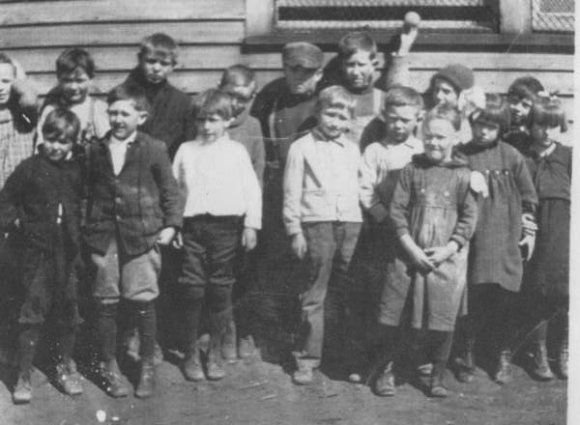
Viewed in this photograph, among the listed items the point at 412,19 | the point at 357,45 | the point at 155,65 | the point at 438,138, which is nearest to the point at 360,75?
the point at 357,45

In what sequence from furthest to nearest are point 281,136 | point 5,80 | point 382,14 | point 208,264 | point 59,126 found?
1. point 382,14
2. point 281,136
3. point 5,80
4. point 208,264
5. point 59,126

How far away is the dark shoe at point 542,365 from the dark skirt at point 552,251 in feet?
0.87

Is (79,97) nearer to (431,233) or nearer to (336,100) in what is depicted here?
(336,100)

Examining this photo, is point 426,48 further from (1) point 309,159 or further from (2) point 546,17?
(1) point 309,159

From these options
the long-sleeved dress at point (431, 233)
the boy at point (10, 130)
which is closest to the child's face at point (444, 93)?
the long-sleeved dress at point (431, 233)

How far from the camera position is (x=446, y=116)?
3.73m

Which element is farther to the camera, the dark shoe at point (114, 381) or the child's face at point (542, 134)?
the child's face at point (542, 134)

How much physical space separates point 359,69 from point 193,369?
1.70 metres

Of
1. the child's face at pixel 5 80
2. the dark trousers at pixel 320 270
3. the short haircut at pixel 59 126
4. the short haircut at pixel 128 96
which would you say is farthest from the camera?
the child's face at pixel 5 80

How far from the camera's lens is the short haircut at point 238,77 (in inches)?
161

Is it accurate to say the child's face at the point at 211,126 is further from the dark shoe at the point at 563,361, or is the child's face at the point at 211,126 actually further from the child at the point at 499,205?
the dark shoe at the point at 563,361

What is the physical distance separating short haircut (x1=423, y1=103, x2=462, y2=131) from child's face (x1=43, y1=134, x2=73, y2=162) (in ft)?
5.32

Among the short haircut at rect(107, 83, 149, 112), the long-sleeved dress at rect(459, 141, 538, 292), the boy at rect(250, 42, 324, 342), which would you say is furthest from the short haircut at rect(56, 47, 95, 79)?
the long-sleeved dress at rect(459, 141, 538, 292)

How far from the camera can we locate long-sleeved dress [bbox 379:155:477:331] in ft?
12.2
